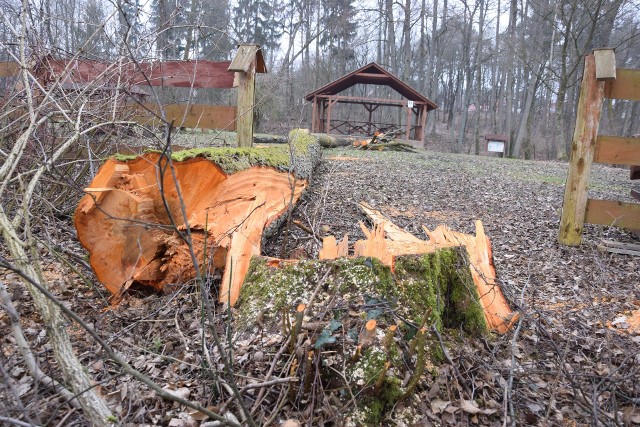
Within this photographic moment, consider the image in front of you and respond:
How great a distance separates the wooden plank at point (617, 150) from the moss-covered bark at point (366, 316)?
272 centimetres

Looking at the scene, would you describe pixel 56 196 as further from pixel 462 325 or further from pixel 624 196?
pixel 624 196

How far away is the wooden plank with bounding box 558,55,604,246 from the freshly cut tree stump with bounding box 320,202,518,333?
→ 68.7 inches

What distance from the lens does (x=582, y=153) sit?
4672 millimetres

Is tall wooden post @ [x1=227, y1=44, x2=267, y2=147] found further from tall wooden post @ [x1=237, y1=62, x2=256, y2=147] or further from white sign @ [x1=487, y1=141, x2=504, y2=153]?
white sign @ [x1=487, y1=141, x2=504, y2=153]

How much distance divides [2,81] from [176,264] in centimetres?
433

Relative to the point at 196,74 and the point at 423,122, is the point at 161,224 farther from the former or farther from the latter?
the point at 423,122

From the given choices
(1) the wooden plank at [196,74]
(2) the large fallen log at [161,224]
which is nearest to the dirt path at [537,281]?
(2) the large fallen log at [161,224]

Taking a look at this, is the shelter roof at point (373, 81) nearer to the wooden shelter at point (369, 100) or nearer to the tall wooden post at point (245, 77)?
the wooden shelter at point (369, 100)

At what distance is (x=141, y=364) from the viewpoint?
7.60 feet

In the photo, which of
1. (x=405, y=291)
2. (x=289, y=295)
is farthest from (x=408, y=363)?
(x=289, y=295)

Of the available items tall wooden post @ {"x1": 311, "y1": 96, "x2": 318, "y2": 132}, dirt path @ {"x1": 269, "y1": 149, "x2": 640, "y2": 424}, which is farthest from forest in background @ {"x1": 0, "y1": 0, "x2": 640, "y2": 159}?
dirt path @ {"x1": 269, "y1": 149, "x2": 640, "y2": 424}

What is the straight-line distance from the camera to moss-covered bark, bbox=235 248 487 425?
1.97 meters

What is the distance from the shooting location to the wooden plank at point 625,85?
4.47m

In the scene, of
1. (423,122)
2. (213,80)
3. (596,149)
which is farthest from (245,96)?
(423,122)
